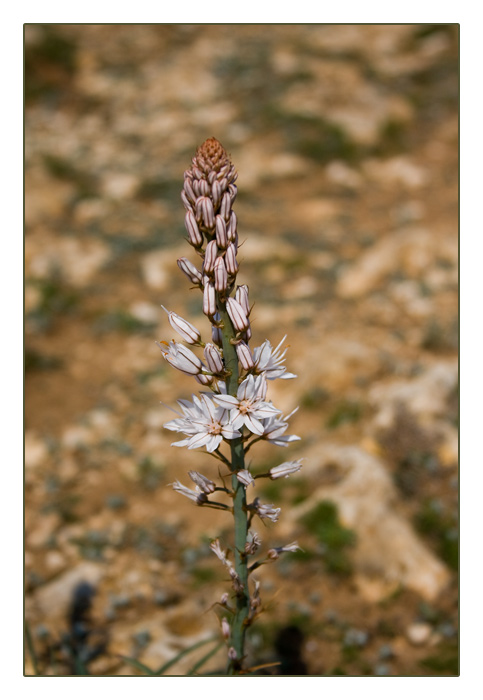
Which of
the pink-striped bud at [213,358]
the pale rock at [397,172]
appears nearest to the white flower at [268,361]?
the pink-striped bud at [213,358]

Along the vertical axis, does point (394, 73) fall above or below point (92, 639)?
above

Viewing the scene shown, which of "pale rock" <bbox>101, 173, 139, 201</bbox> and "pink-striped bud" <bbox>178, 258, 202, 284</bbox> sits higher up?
"pale rock" <bbox>101, 173, 139, 201</bbox>

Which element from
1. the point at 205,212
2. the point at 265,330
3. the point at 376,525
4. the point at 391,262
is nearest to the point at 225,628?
the point at 205,212

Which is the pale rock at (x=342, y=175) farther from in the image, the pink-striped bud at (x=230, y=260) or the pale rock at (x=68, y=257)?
the pink-striped bud at (x=230, y=260)

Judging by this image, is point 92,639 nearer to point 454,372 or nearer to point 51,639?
point 51,639

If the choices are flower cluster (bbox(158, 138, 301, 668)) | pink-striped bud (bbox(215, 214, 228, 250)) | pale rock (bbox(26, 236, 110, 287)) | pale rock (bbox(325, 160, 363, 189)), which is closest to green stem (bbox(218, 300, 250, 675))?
flower cluster (bbox(158, 138, 301, 668))

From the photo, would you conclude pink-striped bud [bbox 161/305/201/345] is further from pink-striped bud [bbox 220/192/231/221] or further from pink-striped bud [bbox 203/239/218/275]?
pink-striped bud [bbox 220/192/231/221]

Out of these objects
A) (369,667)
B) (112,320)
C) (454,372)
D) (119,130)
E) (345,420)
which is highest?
(119,130)

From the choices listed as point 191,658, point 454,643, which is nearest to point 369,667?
point 454,643
